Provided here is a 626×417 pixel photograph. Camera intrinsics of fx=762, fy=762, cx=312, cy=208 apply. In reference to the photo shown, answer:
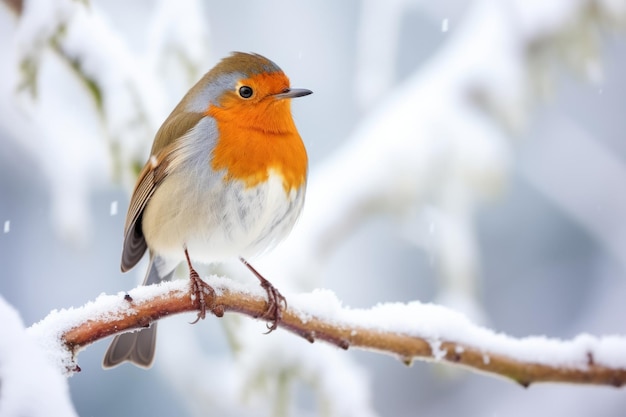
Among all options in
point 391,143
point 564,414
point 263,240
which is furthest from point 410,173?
point 564,414

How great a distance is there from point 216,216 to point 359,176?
1.39 m

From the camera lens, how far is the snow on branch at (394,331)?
1463 millimetres

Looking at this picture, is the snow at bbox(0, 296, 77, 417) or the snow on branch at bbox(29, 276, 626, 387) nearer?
the snow at bbox(0, 296, 77, 417)

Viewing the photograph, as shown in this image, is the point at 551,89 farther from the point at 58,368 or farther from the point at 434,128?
the point at 58,368

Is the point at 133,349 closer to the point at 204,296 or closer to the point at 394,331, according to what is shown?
the point at 204,296

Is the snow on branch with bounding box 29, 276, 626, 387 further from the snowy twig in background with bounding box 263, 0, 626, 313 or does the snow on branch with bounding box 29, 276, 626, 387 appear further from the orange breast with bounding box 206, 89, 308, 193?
the snowy twig in background with bounding box 263, 0, 626, 313

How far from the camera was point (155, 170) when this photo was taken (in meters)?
2.04

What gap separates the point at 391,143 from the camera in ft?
10.6

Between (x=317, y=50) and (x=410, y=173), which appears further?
(x=317, y=50)

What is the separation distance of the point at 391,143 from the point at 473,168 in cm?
A: 36

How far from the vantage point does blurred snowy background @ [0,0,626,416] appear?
2189 mm

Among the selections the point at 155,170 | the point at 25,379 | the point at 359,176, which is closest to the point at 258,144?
the point at 155,170

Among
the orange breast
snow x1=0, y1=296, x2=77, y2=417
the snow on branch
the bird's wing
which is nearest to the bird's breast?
the orange breast

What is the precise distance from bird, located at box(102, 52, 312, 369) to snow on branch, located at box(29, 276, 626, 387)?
141 mm
